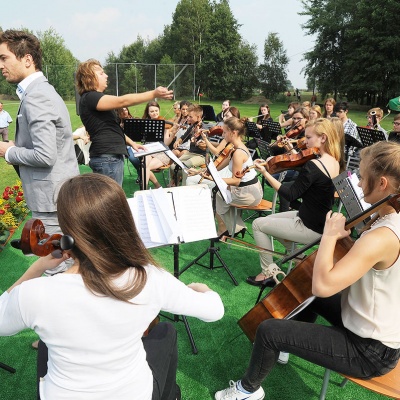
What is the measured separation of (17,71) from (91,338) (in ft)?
6.07

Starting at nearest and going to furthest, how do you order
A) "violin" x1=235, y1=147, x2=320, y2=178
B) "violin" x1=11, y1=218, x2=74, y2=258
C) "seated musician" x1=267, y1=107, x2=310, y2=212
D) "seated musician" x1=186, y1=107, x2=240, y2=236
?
"violin" x1=11, y1=218, x2=74, y2=258 < "violin" x1=235, y1=147, x2=320, y2=178 < "seated musician" x1=186, y1=107, x2=240, y2=236 < "seated musician" x1=267, y1=107, x2=310, y2=212

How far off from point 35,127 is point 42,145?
0.12m

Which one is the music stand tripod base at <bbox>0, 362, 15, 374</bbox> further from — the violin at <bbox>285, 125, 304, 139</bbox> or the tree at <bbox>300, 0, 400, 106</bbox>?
the tree at <bbox>300, 0, 400, 106</bbox>

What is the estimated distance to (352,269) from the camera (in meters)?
1.41

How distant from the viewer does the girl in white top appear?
1037 mm

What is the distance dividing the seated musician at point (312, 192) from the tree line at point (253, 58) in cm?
1500

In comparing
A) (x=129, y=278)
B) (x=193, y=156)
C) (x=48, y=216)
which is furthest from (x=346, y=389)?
(x=193, y=156)

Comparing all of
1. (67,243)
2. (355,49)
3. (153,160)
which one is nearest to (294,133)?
(153,160)

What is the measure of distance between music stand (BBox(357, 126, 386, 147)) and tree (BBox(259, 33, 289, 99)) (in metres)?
34.2

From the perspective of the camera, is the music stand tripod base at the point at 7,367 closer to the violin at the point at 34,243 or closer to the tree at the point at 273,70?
the violin at the point at 34,243

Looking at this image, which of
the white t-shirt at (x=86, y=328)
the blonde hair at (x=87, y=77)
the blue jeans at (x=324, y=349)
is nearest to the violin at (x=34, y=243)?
the white t-shirt at (x=86, y=328)

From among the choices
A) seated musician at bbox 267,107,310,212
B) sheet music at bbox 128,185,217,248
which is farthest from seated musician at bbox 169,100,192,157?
sheet music at bbox 128,185,217,248

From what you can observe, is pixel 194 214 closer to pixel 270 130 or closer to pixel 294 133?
pixel 294 133

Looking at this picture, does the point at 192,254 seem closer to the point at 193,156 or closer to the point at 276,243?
the point at 276,243
